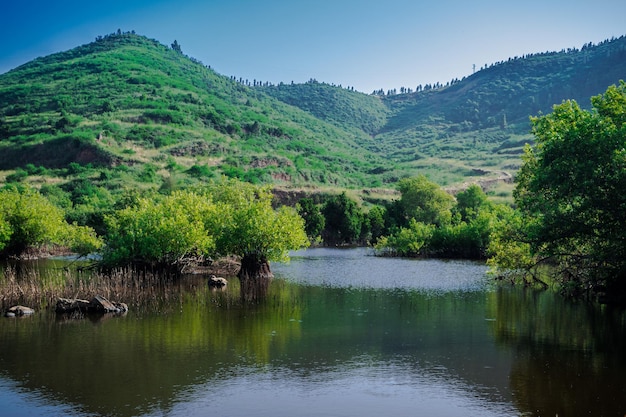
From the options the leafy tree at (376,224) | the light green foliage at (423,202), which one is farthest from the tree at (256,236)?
the light green foliage at (423,202)

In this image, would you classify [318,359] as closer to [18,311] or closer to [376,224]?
[18,311]

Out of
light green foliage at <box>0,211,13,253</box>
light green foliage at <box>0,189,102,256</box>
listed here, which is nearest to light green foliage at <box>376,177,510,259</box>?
light green foliage at <box>0,189,102,256</box>

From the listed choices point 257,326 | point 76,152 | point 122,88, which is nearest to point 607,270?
Answer: point 257,326

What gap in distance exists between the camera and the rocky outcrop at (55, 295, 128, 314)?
32906mm

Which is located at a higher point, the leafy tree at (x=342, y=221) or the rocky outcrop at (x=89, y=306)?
the leafy tree at (x=342, y=221)

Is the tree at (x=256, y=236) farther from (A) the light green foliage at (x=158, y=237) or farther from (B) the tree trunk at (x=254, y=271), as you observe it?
(A) the light green foliage at (x=158, y=237)

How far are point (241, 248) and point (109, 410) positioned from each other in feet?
103

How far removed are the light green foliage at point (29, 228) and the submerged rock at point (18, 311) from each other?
24.2 metres

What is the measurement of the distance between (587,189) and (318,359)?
18609mm

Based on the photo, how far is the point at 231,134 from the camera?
176m

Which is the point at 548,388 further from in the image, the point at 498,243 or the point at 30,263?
the point at 30,263

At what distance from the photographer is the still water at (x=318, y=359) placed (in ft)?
63.9

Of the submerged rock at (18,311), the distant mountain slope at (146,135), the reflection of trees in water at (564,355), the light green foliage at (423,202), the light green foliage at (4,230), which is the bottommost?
the reflection of trees in water at (564,355)

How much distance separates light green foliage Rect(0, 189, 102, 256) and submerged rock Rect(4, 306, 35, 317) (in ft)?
79.3
